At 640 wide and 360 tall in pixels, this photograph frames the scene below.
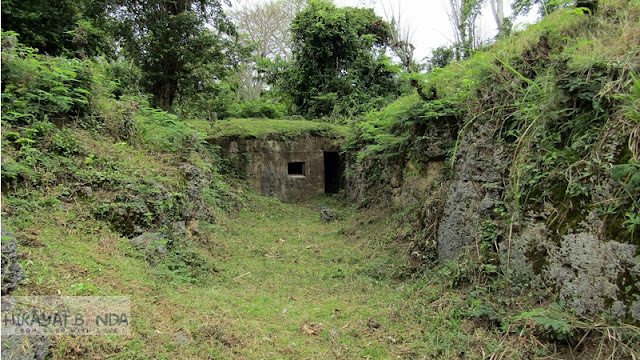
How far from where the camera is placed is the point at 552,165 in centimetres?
369

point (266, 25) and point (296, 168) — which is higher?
point (266, 25)

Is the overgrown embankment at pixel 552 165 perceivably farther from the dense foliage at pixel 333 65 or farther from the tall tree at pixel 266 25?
the tall tree at pixel 266 25

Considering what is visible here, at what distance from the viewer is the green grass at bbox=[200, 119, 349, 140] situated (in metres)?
12.2

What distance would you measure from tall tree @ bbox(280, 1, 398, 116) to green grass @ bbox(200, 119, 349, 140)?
2.48 meters

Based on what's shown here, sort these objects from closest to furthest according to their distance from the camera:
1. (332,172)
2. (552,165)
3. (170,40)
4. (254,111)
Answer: (552,165)
(170,40)
(332,172)
(254,111)

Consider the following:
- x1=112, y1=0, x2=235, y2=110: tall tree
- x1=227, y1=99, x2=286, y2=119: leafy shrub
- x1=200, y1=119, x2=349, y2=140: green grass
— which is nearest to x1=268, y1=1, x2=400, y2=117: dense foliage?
x1=227, y1=99, x2=286, y2=119: leafy shrub

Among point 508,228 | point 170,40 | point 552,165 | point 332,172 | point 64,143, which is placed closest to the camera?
point 552,165

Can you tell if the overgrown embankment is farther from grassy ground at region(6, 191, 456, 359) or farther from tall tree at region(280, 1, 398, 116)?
tall tree at region(280, 1, 398, 116)

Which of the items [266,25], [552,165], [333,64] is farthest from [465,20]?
[266,25]

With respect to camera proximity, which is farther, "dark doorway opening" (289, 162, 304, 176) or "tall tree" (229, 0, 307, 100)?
"tall tree" (229, 0, 307, 100)

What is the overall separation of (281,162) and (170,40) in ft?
17.2

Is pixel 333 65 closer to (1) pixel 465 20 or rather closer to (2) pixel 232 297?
(1) pixel 465 20

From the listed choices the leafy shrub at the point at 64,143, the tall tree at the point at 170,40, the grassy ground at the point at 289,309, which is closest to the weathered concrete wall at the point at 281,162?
the tall tree at the point at 170,40

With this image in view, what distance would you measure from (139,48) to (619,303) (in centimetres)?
1257
